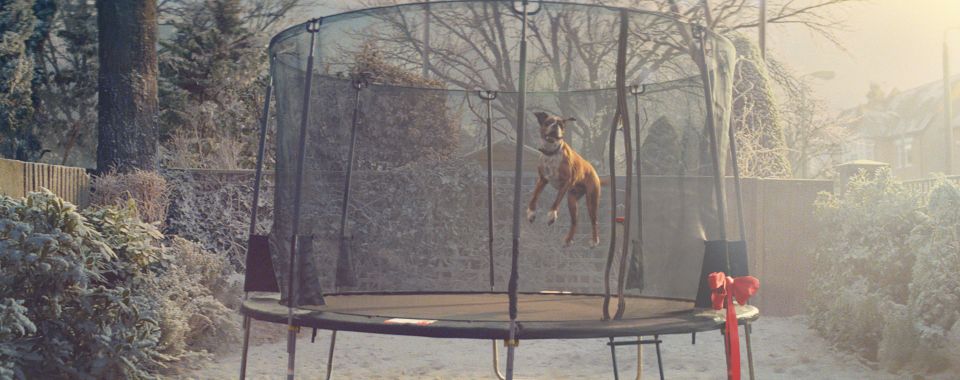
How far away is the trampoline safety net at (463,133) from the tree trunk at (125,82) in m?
3.10

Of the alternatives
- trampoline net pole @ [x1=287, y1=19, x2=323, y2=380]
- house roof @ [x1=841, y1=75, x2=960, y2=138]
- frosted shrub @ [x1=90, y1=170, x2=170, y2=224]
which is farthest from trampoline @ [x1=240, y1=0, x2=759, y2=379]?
house roof @ [x1=841, y1=75, x2=960, y2=138]

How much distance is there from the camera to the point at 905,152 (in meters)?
38.8

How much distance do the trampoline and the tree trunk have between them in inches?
122

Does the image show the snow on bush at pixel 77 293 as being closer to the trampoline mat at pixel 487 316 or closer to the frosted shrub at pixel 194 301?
the frosted shrub at pixel 194 301

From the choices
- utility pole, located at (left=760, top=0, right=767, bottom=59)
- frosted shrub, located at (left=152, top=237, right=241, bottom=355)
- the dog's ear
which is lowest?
frosted shrub, located at (left=152, top=237, right=241, bottom=355)

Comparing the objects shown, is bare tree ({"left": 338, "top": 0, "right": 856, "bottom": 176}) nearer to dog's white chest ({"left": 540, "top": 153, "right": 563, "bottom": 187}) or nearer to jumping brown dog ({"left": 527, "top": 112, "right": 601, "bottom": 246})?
jumping brown dog ({"left": 527, "top": 112, "right": 601, "bottom": 246})

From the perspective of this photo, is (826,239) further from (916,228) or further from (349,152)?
(349,152)

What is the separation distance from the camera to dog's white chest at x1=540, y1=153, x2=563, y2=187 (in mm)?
3744

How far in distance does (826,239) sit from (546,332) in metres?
4.35

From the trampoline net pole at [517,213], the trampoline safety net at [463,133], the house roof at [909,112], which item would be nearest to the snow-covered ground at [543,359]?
the trampoline safety net at [463,133]

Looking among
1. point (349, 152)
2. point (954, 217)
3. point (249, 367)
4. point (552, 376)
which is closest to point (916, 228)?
point (954, 217)

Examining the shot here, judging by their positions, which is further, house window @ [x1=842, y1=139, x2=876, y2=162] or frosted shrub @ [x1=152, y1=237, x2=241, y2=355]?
house window @ [x1=842, y1=139, x2=876, y2=162]

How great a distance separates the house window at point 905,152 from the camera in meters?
38.2

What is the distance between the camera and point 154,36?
7.11 metres
